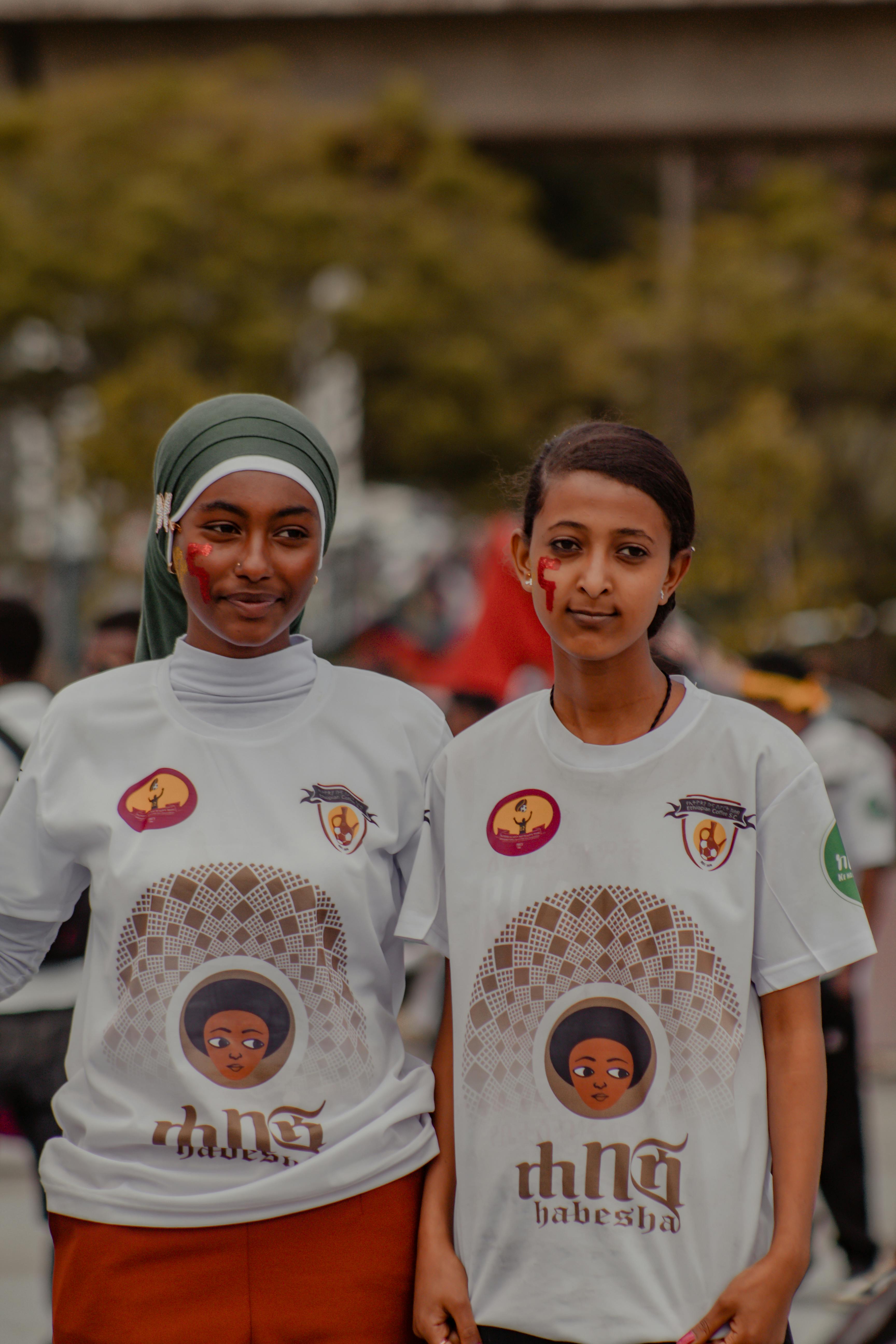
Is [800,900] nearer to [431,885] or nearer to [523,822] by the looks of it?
[523,822]

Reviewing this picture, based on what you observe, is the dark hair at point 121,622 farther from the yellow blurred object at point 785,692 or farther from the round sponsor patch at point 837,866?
the round sponsor patch at point 837,866

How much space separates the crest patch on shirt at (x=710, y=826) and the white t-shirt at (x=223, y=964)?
38 centimetres

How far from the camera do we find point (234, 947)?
2.03 m

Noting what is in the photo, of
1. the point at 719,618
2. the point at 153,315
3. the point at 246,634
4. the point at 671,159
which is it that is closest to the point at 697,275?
the point at 671,159

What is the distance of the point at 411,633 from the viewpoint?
15.3 metres

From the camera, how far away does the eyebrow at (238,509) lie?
2.10 metres

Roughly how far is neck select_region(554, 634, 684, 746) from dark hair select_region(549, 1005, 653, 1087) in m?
0.33

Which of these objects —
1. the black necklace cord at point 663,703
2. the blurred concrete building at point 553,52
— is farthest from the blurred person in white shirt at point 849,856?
the blurred concrete building at point 553,52

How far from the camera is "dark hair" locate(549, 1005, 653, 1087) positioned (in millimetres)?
1948

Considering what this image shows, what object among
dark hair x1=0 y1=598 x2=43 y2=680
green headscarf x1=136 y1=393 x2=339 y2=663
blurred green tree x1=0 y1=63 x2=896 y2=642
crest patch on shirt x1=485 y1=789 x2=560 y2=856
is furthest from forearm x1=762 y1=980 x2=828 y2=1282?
blurred green tree x1=0 y1=63 x2=896 y2=642

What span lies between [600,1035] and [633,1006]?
5 centimetres

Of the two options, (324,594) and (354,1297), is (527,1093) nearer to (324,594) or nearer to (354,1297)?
(354,1297)

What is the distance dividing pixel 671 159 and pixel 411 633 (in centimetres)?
1275

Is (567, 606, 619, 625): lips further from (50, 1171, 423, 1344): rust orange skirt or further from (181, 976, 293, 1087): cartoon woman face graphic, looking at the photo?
(50, 1171, 423, 1344): rust orange skirt
